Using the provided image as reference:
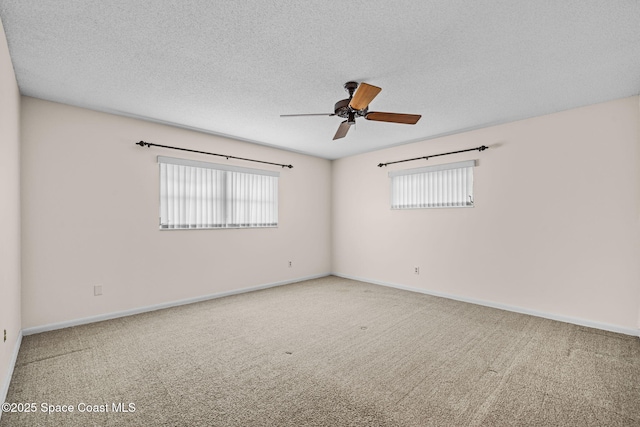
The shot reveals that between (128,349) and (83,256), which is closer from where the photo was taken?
(128,349)

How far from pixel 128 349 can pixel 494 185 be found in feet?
15.3

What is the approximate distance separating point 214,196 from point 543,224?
448cm

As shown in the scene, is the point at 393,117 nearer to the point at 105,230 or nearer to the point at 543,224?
the point at 543,224

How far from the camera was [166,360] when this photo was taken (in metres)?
2.51

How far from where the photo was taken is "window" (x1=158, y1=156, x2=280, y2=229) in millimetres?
4070

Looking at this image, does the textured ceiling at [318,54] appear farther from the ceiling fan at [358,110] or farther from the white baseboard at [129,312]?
the white baseboard at [129,312]

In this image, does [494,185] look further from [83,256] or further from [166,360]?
[83,256]

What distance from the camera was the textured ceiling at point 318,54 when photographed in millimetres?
1841

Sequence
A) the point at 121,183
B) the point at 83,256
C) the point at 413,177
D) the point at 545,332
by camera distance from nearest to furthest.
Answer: the point at 545,332, the point at 83,256, the point at 121,183, the point at 413,177

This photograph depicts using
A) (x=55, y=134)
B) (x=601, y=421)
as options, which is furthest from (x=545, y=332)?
(x=55, y=134)

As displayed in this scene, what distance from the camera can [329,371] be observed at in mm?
2342

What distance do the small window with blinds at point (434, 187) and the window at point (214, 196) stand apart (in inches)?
86.2

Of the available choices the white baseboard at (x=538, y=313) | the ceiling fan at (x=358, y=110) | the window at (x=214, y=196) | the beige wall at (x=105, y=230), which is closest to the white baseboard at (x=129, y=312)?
the beige wall at (x=105, y=230)

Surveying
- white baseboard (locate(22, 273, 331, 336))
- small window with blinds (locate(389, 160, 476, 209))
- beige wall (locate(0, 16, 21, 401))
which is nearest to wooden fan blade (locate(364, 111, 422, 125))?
small window with blinds (locate(389, 160, 476, 209))
